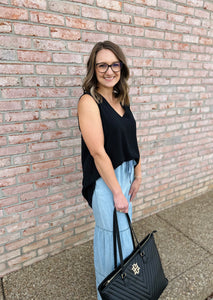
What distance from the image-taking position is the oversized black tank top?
145 centimetres

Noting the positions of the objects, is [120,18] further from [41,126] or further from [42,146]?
[42,146]

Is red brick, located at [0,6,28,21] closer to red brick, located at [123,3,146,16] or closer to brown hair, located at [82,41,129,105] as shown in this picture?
brown hair, located at [82,41,129,105]

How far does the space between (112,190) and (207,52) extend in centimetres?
262

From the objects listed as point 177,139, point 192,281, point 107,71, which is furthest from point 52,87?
point 192,281

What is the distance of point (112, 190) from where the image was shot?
4.96 ft

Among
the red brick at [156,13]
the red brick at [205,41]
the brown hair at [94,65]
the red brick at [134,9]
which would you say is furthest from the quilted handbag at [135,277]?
the red brick at [205,41]

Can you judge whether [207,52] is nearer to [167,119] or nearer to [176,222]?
[167,119]

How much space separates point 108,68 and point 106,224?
3.47ft

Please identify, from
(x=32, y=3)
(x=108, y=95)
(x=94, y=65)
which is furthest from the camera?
(x=32, y=3)

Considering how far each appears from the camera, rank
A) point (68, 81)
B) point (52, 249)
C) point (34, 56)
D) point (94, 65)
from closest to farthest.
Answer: point (94, 65)
point (34, 56)
point (68, 81)
point (52, 249)

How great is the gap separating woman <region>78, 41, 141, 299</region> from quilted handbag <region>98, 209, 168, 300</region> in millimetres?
91

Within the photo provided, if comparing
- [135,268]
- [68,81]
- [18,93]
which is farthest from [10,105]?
[135,268]

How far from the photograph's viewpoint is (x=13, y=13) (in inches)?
67.7

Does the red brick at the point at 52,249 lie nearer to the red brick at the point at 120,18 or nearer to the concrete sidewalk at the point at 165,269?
the concrete sidewalk at the point at 165,269
